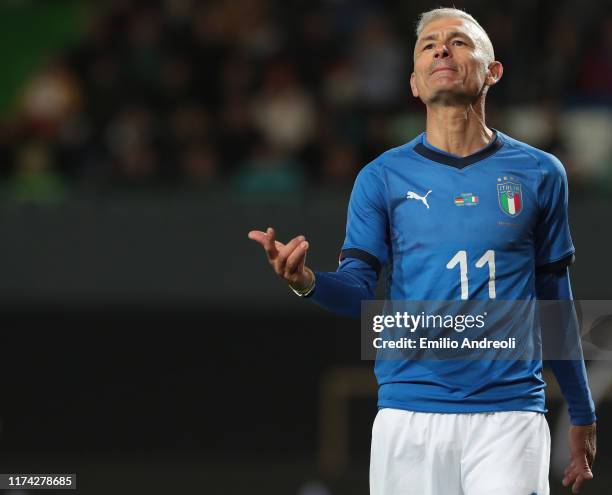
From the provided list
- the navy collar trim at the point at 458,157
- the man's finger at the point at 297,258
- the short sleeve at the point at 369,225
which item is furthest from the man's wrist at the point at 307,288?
the navy collar trim at the point at 458,157

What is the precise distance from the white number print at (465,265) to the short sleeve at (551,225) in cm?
24

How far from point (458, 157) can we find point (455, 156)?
0.01 m

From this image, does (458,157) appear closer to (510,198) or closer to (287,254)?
(510,198)

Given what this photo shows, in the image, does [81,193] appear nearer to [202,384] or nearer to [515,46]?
[202,384]

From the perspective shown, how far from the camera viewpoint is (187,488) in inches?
344

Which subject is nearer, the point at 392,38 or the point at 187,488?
the point at 187,488

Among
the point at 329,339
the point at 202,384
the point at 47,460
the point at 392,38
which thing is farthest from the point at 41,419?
the point at 392,38

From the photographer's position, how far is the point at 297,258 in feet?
11.7

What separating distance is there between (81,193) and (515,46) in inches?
147

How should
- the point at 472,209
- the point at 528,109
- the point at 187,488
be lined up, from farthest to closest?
the point at 528,109 → the point at 187,488 → the point at 472,209

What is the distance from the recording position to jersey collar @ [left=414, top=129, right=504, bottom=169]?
3990 mm

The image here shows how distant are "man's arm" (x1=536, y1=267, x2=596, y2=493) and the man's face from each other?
640 millimetres

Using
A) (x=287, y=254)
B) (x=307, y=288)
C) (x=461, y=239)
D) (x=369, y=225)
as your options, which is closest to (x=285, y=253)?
(x=287, y=254)

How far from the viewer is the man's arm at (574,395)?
4.00 m
